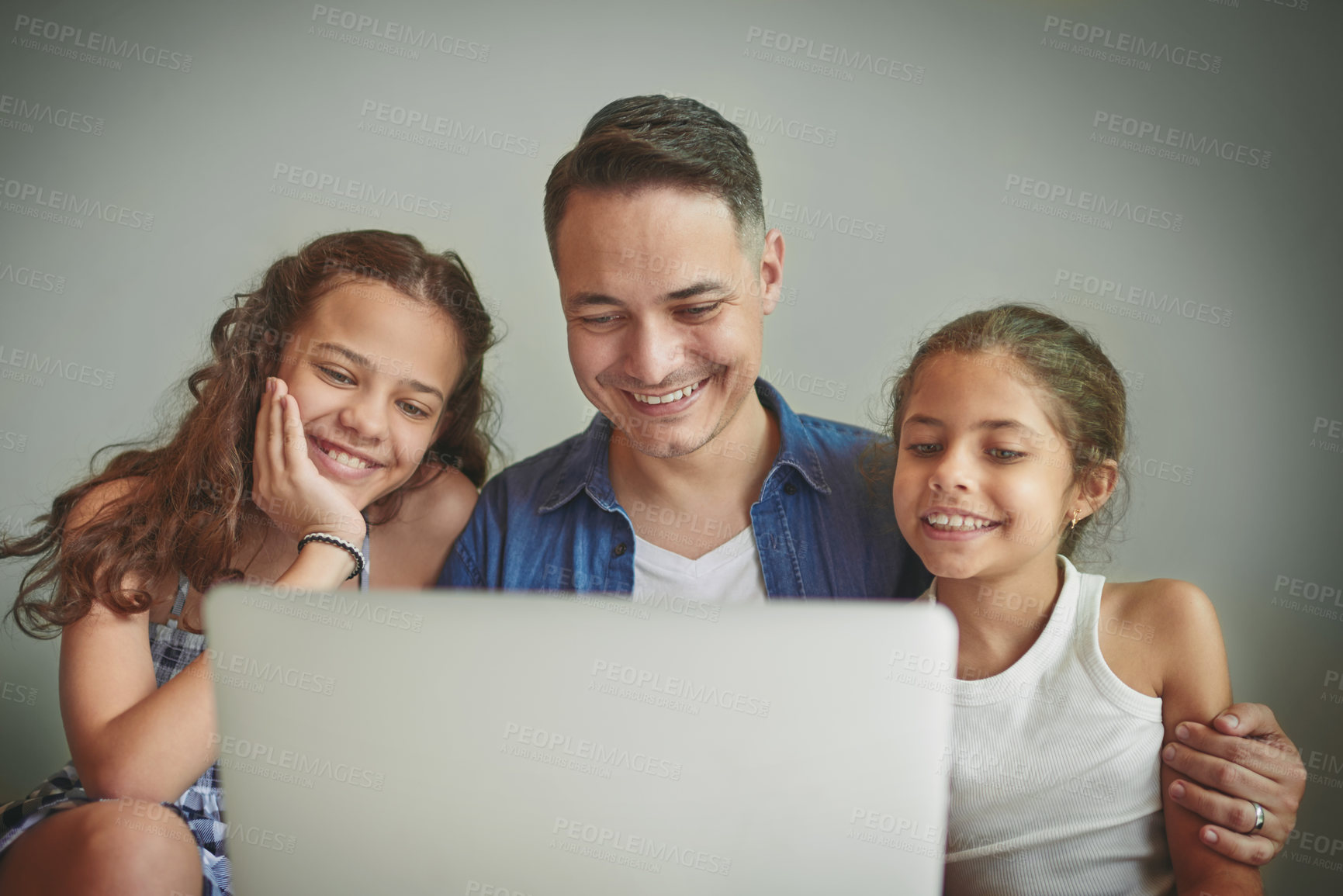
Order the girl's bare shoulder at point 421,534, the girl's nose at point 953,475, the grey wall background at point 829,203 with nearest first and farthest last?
the girl's nose at point 953,475 < the girl's bare shoulder at point 421,534 < the grey wall background at point 829,203

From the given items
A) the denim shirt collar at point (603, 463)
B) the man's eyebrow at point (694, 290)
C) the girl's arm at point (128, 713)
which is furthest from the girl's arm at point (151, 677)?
the man's eyebrow at point (694, 290)

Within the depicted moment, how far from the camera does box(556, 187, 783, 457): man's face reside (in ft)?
4.99

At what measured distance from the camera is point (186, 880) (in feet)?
3.97

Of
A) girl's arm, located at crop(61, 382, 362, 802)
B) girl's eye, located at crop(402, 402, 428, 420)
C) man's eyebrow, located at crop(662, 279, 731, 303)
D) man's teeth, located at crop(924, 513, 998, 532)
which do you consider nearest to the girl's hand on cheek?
girl's arm, located at crop(61, 382, 362, 802)

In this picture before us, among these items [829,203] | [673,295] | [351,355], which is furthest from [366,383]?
[829,203]

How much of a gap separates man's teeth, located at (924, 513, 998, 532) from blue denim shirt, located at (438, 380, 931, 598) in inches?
13.1

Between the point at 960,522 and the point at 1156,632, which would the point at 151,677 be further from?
the point at 1156,632

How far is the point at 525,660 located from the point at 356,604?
15 cm

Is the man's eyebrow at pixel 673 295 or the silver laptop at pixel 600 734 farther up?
the man's eyebrow at pixel 673 295

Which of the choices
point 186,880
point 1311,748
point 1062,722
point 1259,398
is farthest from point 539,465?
point 1311,748

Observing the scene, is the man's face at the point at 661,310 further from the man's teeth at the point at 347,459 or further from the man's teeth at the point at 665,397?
the man's teeth at the point at 347,459

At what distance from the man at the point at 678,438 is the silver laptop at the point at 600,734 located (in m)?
0.73

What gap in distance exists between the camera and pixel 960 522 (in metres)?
1.38

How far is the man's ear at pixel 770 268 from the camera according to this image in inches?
68.1
